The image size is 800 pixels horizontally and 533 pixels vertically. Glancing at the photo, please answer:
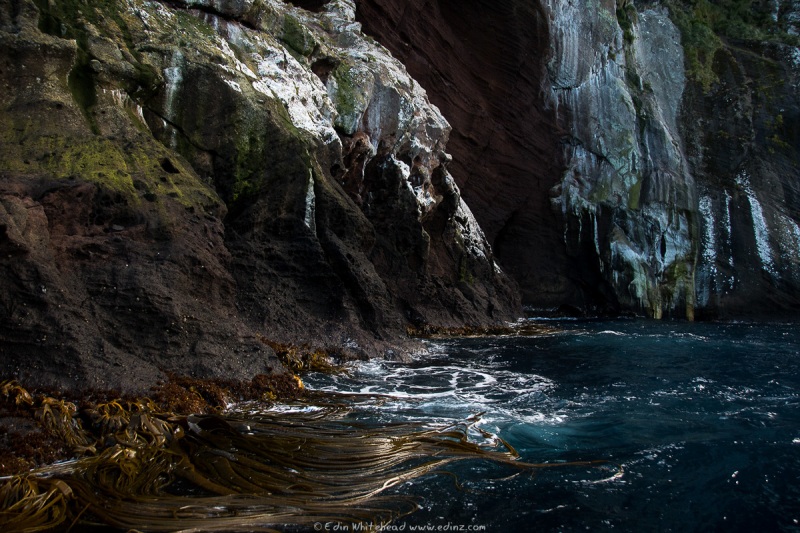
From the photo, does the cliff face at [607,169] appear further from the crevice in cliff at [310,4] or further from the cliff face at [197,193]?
the cliff face at [197,193]

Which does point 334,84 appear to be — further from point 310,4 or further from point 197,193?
point 197,193

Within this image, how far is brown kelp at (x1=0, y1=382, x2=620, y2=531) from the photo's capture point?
13.2 ft

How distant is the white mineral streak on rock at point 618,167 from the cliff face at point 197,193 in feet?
37.6

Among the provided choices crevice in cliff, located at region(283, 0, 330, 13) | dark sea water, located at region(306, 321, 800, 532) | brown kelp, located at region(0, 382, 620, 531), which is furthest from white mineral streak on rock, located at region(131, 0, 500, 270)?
brown kelp, located at region(0, 382, 620, 531)

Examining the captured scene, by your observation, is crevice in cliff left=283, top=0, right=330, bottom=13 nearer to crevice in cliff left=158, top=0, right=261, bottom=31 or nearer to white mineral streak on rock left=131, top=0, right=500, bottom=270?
white mineral streak on rock left=131, top=0, right=500, bottom=270

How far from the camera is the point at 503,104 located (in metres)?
26.0

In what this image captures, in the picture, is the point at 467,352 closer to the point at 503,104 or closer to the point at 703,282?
the point at 503,104

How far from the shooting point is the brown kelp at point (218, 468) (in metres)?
4.01

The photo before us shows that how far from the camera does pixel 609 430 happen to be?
680 centimetres

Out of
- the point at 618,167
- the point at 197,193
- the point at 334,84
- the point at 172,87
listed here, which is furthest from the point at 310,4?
the point at 618,167

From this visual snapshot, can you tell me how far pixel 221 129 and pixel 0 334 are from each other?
622 centimetres

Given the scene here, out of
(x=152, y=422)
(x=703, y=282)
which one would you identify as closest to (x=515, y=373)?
(x=152, y=422)

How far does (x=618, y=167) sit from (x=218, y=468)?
26190 millimetres

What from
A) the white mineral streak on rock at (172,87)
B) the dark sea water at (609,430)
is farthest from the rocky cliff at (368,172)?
the dark sea water at (609,430)
